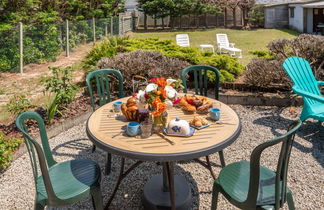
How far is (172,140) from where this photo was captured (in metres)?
2.10

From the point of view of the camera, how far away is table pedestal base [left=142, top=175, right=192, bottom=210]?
2518 mm

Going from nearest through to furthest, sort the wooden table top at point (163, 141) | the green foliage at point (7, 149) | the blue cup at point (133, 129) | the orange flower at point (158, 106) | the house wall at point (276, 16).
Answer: the wooden table top at point (163, 141), the orange flower at point (158, 106), the blue cup at point (133, 129), the green foliage at point (7, 149), the house wall at point (276, 16)

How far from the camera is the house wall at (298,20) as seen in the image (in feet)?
58.6

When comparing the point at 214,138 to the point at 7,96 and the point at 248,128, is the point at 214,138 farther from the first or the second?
the point at 7,96

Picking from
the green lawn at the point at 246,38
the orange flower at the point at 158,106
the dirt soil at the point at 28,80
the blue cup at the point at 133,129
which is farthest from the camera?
the green lawn at the point at 246,38

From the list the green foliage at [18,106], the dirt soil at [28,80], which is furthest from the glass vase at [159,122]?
the dirt soil at [28,80]

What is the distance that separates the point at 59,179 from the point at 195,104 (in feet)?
4.39

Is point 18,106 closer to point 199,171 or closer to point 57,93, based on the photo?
point 57,93

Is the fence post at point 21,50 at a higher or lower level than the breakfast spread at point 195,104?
higher

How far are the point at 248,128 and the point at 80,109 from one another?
2.69 m

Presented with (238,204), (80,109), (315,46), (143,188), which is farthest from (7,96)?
(315,46)

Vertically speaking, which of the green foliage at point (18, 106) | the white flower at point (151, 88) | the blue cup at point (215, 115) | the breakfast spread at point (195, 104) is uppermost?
the white flower at point (151, 88)

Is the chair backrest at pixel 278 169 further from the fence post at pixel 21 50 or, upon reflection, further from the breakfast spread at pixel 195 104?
the fence post at pixel 21 50

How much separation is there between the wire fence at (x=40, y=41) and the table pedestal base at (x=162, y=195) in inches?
256
